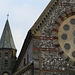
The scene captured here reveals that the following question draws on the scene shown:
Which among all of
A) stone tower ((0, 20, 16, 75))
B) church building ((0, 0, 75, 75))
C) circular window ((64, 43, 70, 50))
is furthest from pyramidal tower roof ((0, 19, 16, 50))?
circular window ((64, 43, 70, 50))

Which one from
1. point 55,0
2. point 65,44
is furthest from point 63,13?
point 65,44

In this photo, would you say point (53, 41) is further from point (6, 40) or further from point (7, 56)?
point (6, 40)

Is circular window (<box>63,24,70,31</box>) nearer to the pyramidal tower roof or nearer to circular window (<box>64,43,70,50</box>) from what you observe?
circular window (<box>64,43,70,50</box>)

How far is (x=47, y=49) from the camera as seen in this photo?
23391 millimetres

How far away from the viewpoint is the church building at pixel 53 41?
22.9m

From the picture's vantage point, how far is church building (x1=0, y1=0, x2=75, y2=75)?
2289 cm

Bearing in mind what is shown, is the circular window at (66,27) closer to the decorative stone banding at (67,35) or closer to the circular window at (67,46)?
the decorative stone banding at (67,35)

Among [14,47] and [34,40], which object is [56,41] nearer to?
[34,40]

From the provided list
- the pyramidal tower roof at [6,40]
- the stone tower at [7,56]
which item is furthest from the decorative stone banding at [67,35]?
the pyramidal tower roof at [6,40]

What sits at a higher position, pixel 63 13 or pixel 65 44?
pixel 63 13

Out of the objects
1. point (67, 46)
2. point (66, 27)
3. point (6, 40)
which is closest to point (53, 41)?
point (67, 46)

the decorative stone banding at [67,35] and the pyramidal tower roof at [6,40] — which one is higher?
the pyramidal tower roof at [6,40]

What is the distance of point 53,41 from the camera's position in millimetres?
23750

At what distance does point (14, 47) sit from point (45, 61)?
23682mm
